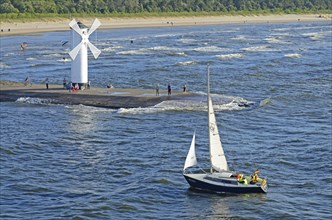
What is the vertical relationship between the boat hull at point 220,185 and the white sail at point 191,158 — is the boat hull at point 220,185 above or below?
below

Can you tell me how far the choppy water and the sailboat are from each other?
0.61 meters

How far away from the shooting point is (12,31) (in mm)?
174125

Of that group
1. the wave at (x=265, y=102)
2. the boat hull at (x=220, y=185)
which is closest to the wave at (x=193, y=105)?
the wave at (x=265, y=102)

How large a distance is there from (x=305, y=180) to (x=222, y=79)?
46829mm

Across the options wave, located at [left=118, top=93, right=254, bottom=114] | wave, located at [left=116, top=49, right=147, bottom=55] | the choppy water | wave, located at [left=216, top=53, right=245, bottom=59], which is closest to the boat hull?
the choppy water

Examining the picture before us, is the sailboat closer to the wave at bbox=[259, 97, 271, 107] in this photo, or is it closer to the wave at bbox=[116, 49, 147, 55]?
the wave at bbox=[259, 97, 271, 107]

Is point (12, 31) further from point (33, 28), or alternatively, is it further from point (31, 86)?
point (31, 86)

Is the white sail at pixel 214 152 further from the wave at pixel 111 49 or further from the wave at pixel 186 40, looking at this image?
the wave at pixel 186 40

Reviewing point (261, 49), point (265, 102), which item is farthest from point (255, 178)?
point (261, 49)

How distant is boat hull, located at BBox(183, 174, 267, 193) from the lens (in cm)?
4672

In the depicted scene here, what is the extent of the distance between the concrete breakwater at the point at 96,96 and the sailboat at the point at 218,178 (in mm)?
24674

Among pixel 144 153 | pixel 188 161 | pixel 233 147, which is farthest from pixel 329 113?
pixel 188 161

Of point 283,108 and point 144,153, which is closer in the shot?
point 144,153

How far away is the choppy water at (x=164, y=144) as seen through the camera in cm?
4525
